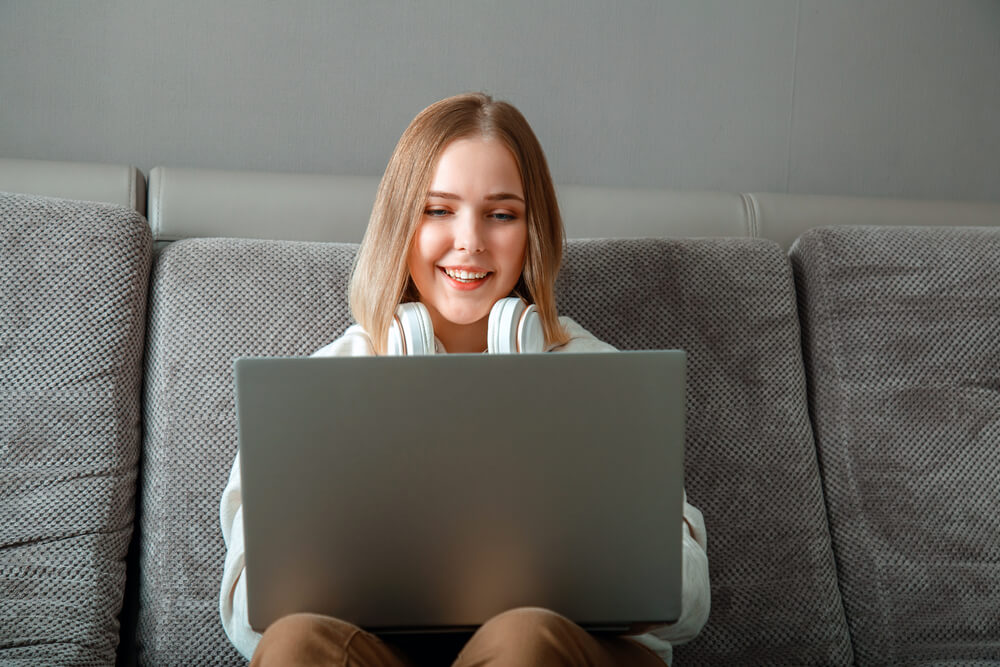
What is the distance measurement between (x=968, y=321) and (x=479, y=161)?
0.82 metres

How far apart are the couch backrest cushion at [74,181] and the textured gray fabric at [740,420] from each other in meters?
0.70

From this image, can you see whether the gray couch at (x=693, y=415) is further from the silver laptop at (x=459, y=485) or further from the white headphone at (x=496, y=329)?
the silver laptop at (x=459, y=485)

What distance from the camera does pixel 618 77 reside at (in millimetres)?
1768

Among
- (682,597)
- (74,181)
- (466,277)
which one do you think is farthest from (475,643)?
(74,181)

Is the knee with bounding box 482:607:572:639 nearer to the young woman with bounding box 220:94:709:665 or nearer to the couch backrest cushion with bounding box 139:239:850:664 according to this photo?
the young woman with bounding box 220:94:709:665

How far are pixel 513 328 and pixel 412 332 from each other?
5.0 inches

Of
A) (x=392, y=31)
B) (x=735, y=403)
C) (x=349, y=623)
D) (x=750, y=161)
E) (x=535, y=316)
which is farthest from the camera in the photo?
(x=750, y=161)

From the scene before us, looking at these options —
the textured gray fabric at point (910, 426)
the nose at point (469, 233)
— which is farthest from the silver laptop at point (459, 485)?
the textured gray fabric at point (910, 426)

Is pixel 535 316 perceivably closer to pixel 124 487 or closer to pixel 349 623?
pixel 349 623

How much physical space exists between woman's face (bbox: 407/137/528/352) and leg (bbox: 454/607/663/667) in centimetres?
52

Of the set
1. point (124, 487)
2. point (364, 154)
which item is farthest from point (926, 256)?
point (124, 487)

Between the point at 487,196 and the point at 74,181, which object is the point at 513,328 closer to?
the point at 487,196

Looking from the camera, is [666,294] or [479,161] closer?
[479,161]

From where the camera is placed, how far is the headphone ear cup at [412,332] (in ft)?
3.70
